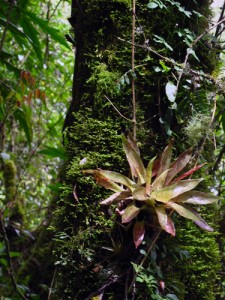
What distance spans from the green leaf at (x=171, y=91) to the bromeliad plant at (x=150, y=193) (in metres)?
0.20

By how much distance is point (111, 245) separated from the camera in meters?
1.04

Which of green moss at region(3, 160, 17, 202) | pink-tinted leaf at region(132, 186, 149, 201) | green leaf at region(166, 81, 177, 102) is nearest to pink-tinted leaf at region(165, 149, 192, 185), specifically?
pink-tinted leaf at region(132, 186, 149, 201)

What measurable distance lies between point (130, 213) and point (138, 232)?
2.2 inches

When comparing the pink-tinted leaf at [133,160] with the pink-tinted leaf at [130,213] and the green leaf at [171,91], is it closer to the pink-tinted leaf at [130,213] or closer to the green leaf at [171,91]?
the pink-tinted leaf at [130,213]

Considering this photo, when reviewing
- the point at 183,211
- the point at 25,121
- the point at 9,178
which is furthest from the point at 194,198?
the point at 9,178

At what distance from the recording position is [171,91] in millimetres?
1192

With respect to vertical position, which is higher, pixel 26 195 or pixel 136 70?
pixel 136 70

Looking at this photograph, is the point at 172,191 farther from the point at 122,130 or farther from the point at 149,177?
the point at 122,130

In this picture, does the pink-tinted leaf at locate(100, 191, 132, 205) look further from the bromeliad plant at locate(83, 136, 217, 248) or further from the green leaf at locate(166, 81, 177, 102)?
the green leaf at locate(166, 81, 177, 102)

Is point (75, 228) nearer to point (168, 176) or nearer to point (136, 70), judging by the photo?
point (168, 176)

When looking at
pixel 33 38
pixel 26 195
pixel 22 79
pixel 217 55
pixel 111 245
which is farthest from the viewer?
pixel 26 195

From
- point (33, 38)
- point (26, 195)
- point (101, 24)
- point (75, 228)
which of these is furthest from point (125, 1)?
point (26, 195)

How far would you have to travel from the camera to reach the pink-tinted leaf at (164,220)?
94 cm

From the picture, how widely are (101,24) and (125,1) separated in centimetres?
11
